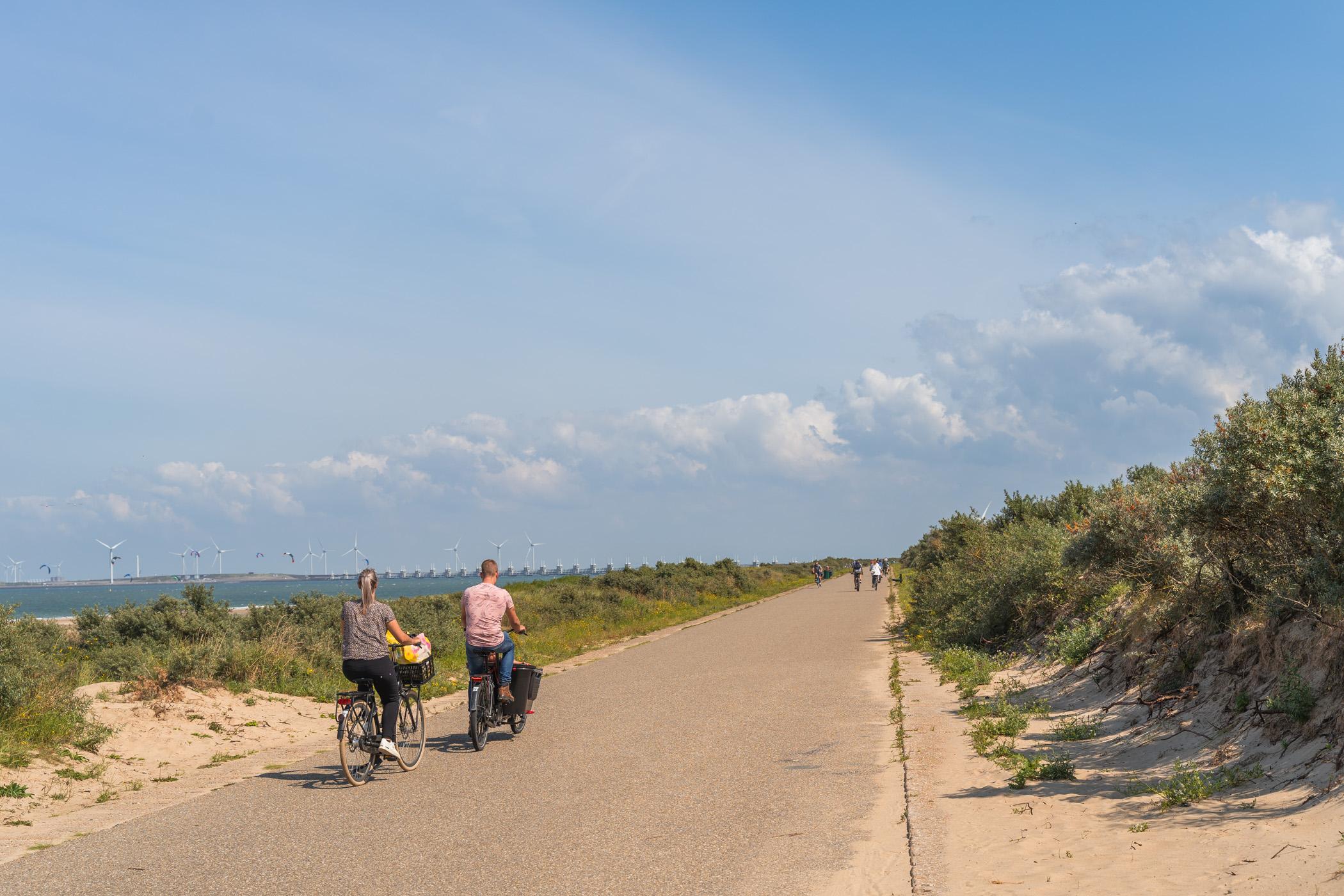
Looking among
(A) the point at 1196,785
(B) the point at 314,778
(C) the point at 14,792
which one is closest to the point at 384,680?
(B) the point at 314,778

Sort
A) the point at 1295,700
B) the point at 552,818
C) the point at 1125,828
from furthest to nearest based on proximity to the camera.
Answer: the point at 552,818 → the point at 1295,700 → the point at 1125,828

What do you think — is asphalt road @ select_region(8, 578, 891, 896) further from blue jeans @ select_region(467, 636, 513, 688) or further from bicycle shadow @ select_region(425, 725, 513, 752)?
blue jeans @ select_region(467, 636, 513, 688)

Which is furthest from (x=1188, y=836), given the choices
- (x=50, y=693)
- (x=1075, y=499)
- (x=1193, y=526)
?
(x=1075, y=499)

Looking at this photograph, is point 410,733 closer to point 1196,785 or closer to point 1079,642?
point 1196,785

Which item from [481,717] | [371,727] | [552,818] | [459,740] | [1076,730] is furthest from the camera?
[459,740]

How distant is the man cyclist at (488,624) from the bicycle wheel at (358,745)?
1930 mm

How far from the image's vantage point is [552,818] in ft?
25.6

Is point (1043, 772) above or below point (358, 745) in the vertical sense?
below

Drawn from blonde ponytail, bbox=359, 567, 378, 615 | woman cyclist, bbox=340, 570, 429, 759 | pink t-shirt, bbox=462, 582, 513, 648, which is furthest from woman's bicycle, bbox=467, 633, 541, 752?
blonde ponytail, bbox=359, 567, 378, 615

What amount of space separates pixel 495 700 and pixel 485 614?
1.02 metres

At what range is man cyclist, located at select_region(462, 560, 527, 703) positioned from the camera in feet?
37.2

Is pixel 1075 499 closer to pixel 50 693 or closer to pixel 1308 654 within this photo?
pixel 1308 654

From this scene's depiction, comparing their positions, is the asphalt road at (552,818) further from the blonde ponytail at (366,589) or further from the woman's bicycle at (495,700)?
the blonde ponytail at (366,589)

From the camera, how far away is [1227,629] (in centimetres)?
1005
